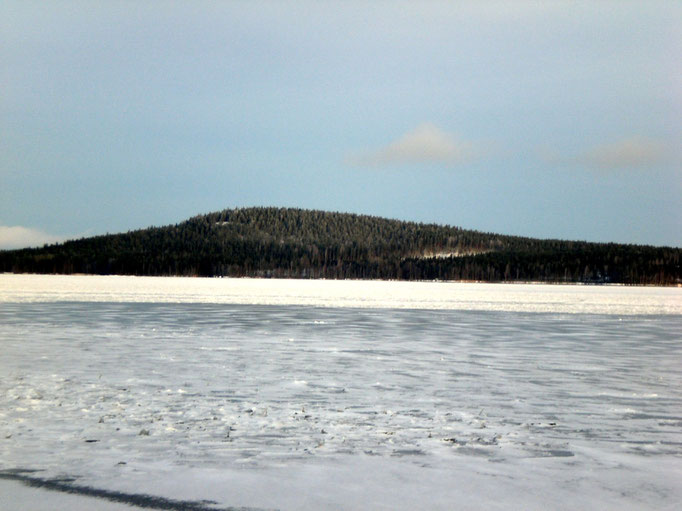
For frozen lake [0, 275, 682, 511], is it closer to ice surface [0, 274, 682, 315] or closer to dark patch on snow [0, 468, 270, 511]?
dark patch on snow [0, 468, 270, 511]

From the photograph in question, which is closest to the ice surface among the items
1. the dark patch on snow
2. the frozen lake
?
the frozen lake

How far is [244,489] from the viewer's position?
841cm

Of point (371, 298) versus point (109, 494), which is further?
point (371, 298)

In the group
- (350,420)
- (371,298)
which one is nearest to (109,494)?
(350,420)

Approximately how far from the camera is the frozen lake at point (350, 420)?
339 inches

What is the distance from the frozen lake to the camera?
8.61 meters

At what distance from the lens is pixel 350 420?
40.0 feet

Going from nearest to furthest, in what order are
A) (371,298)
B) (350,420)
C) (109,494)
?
(109,494) → (350,420) → (371,298)

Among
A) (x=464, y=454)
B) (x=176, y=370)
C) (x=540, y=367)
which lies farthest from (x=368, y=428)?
(x=540, y=367)

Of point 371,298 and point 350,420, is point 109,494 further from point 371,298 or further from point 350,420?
point 371,298

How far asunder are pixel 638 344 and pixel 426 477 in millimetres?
18081

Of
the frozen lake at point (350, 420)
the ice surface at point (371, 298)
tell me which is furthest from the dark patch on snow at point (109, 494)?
the ice surface at point (371, 298)

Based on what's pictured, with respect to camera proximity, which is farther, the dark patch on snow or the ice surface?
the ice surface

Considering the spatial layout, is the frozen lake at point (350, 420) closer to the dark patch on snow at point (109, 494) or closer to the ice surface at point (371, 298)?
the dark patch on snow at point (109, 494)
